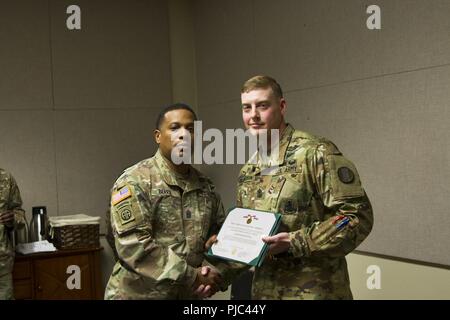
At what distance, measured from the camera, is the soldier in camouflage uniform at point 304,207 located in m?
2.12

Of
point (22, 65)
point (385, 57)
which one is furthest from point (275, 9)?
point (22, 65)

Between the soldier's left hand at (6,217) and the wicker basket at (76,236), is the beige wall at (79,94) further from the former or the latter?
the soldier's left hand at (6,217)

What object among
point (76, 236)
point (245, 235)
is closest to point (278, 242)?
point (245, 235)

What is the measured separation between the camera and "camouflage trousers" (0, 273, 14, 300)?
12.9 feet

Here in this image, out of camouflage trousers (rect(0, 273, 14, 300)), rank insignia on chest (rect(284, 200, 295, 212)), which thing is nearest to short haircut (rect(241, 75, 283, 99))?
rank insignia on chest (rect(284, 200, 295, 212))

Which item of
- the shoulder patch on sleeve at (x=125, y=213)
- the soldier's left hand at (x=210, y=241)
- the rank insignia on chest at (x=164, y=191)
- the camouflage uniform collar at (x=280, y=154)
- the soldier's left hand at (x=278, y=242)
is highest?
the camouflage uniform collar at (x=280, y=154)

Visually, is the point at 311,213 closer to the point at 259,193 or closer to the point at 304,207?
the point at 304,207

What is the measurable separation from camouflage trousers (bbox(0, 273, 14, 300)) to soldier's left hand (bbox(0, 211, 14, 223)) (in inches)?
15.0

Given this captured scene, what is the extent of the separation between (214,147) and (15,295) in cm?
217

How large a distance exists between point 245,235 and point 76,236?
264 centimetres

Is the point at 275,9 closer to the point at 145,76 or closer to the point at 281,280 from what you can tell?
the point at 145,76

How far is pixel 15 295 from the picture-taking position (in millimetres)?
4246

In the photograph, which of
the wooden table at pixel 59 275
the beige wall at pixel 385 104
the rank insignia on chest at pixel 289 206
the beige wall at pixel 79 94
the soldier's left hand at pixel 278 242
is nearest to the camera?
the soldier's left hand at pixel 278 242

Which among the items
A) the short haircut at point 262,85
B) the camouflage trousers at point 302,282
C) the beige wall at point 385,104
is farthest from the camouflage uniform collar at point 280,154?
the beige wall at point 385,104
